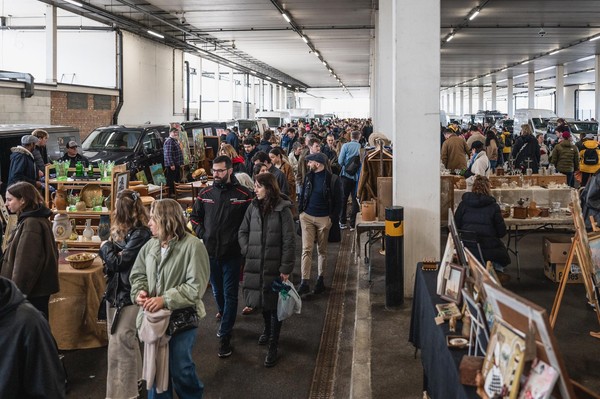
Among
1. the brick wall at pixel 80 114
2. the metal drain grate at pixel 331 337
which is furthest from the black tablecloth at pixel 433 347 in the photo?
the brick wall at pixel 80 114

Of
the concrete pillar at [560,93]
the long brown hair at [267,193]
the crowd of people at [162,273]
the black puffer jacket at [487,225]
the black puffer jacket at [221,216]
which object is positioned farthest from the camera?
the concrete pillar at [560,93]

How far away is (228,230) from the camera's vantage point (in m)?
6.04

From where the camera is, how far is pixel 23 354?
2.63m

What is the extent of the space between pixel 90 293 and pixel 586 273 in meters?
4.81

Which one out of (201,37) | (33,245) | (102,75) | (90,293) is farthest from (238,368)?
(201,37)

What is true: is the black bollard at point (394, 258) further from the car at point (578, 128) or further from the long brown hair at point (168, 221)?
the car at point (578, 128)

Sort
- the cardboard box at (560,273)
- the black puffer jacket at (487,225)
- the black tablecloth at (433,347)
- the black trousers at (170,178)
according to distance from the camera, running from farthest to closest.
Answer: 1. the black trousers at (170,178)
2. the cardboard box at (560,273)
3. the black puffer jacket at (487,225)
4. the black tablecloth at (433,347)

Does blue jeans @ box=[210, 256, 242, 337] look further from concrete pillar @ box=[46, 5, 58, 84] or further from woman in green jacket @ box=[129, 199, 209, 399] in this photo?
concrete pillar @ box=[46, 5, 58, 84]

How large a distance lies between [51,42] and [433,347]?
17835 millimetres

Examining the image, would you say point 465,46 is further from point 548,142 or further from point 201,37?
point 201,37

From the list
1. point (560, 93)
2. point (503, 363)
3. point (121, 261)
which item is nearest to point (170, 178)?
point (121, 261)

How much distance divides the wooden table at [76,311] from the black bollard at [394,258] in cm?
317

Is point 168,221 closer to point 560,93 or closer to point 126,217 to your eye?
point 126,217

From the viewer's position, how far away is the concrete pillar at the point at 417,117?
7.20 meters
